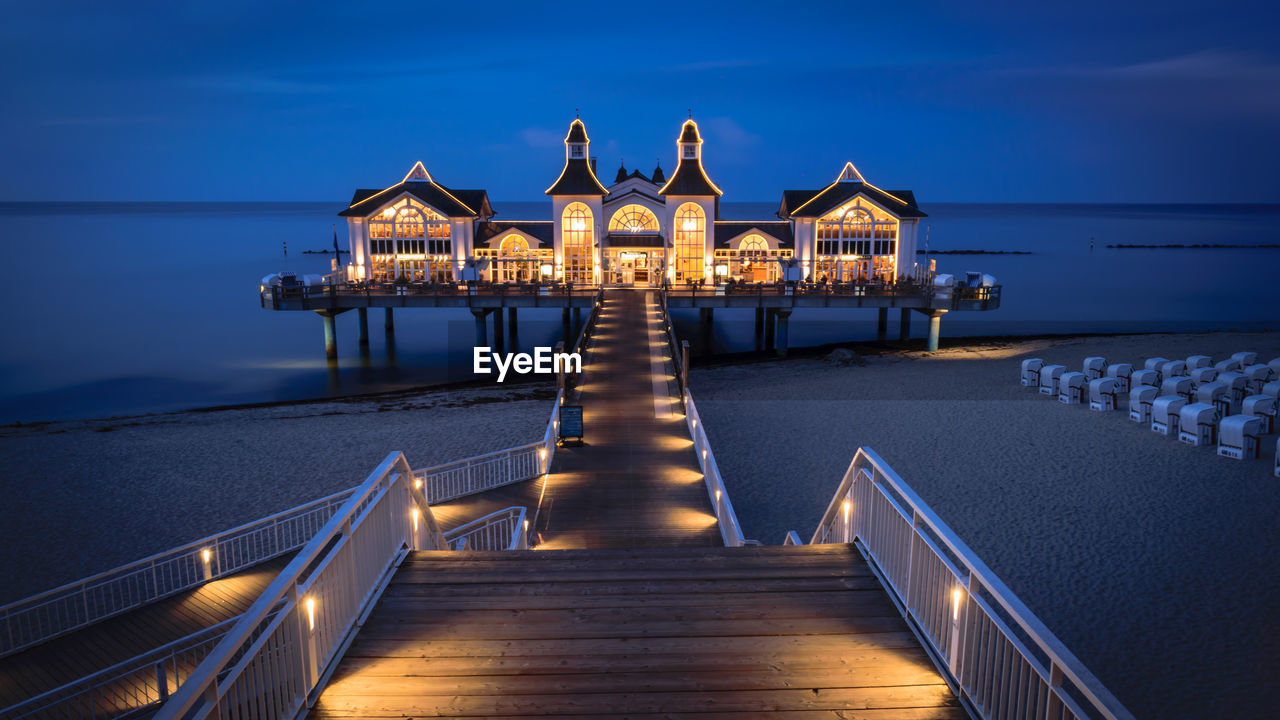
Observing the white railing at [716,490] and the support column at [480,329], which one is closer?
the white railing at [716,490]

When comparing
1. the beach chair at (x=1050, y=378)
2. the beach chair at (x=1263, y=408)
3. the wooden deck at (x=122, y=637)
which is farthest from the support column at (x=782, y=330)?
the wooden deck at (x=122, y=637)

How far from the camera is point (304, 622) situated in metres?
4.13

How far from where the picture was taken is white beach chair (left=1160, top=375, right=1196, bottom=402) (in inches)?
811

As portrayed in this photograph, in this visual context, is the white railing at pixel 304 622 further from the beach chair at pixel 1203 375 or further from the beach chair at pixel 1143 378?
the beach chair at pixel 1203 375

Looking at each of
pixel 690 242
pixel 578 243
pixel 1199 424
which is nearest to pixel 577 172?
pixel 578 243

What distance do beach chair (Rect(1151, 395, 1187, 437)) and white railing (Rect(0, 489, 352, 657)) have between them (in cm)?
1793

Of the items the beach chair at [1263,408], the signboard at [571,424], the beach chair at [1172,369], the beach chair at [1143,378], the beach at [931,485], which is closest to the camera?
the beach at [931,485]

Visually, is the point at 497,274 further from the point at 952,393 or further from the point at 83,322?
the point at 83,322

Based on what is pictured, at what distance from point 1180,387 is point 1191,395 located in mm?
924

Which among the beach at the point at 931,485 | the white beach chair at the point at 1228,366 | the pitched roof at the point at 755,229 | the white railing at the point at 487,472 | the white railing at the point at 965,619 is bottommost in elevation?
the beach at the point at 931,485

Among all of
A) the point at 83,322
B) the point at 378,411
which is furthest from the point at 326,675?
the point at 83,322

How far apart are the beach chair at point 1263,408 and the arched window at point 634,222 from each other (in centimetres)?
2688

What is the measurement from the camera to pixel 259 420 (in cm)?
2447

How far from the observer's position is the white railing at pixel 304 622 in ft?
11.0
